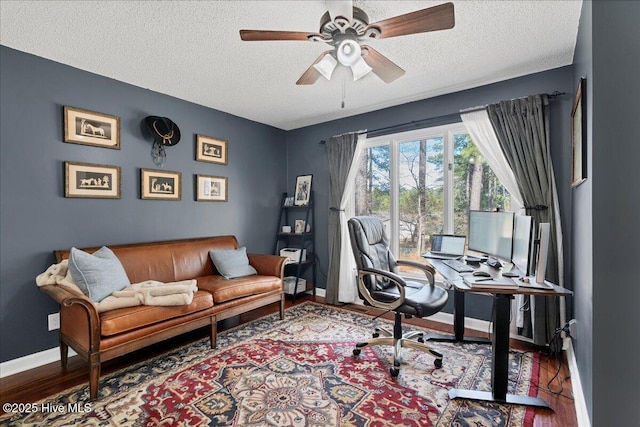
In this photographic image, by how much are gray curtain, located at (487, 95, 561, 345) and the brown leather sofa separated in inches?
95.7

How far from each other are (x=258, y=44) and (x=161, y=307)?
6.94 feet

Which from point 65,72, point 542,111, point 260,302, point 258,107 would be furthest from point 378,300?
point 65,72

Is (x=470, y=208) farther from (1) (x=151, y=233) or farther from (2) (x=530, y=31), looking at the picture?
(1) (x=151, y=233)

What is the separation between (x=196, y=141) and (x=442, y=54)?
2.72 metres

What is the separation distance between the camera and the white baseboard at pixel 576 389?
1.64 m

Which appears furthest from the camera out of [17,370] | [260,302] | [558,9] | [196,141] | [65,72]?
[196,141]

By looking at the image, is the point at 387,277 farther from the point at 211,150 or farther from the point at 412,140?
the point at 211,150

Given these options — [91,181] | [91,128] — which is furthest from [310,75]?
[91,181]

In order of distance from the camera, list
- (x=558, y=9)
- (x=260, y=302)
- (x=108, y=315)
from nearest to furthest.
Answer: (x=558, y=9) < (x=108, y=315) < (x=260, y=302)

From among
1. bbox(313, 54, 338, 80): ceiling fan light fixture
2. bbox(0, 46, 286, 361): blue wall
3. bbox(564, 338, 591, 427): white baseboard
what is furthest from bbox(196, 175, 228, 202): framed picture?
bbox(564, 338, 591, 427): white baseboard

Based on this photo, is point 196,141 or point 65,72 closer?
point 65,72

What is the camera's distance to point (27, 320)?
7.92 ft

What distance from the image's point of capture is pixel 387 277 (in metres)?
2.29

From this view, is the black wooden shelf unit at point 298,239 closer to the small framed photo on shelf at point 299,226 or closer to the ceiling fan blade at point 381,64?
the small framed photo on shelf at point 299,226
